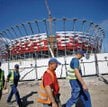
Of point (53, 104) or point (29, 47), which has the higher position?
point (29, 47)

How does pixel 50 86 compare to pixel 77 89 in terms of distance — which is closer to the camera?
pixel 50 86

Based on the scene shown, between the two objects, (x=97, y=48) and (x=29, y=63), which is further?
(x=97, y=48)

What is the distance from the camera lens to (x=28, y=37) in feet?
131

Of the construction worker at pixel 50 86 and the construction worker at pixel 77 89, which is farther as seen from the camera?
the construction worker at pixel 77 89

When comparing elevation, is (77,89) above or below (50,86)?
below

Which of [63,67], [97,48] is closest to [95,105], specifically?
[63,67]

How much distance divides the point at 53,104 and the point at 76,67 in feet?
6.66

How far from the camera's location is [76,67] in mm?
6941

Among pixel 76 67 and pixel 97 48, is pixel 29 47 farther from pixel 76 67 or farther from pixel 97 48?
pixel 76 67

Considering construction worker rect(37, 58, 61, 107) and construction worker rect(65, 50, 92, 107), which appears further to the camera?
construction worker rect(65, 50, 92, 107)

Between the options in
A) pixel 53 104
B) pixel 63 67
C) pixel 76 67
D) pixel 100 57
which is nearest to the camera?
pixel 53 104

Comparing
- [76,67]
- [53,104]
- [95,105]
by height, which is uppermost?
[76,67]

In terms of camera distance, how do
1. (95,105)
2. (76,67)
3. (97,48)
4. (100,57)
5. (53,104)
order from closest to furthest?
1. (53,104)
2. (76,67)
3. (95,105)
4. (100,57)
5. (97,48)

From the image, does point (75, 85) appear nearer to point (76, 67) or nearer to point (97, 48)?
point (76, 67)
